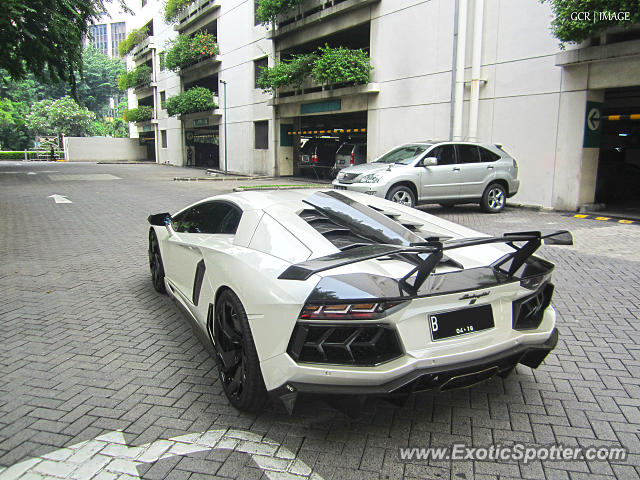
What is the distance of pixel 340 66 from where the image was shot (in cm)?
1939

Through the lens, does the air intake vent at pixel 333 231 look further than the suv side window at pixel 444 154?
No

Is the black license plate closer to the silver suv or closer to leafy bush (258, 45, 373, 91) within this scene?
the silver suv

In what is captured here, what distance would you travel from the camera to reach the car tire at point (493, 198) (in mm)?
12766

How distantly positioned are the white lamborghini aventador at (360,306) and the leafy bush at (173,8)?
39495 millimetres

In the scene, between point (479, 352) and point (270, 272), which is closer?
point (479, 352)

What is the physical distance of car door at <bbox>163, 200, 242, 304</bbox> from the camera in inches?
155

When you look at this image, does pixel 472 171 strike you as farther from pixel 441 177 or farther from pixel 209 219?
pixel 209 219

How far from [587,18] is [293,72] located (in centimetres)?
1381

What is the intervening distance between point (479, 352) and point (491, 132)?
13.8 m

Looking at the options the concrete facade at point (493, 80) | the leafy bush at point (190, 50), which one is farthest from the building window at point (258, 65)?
the leafy bush at point (190, 50)

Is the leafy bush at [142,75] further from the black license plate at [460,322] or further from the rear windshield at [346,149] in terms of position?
the black license plate at [460,322]

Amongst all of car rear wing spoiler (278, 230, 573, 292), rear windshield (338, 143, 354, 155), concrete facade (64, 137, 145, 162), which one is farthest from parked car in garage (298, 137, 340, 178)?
concrete facade (64, 137, 145, 162)

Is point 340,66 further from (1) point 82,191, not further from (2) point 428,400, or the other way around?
(2) point 428,400

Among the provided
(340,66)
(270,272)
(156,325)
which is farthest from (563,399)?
(340,66)
